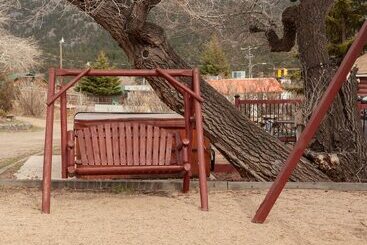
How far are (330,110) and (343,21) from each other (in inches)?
866

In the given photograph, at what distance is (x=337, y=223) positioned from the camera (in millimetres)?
5496

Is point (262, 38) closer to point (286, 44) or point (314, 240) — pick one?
point (286, 44)

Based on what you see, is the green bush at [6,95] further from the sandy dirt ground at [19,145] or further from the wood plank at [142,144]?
the wood plank at [142,144]

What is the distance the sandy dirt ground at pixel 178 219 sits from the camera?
15.8 ft

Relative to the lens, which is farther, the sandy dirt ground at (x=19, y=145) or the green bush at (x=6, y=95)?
the green bush at (x=6, y=95)

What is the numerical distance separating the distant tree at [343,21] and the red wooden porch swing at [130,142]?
21672mm

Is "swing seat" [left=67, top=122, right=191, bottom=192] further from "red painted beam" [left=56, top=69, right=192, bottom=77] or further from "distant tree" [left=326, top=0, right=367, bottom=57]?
"distant tree" [left=326, top=0, right=367, bottom=57]

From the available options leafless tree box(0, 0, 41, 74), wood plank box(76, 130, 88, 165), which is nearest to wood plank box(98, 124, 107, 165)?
wood plank box(76, 130, 88, 165)

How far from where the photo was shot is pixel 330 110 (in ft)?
26.4

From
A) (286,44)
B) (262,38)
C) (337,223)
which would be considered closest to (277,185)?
(337,223)

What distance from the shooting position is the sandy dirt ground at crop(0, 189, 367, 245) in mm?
4824

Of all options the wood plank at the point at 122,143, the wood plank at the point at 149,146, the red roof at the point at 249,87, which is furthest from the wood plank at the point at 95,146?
the red roof at the point at 249,87

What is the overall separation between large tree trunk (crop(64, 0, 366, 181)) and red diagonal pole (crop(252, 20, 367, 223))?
220 centimetres

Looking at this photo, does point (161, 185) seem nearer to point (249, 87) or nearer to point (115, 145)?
point (115, 145)
